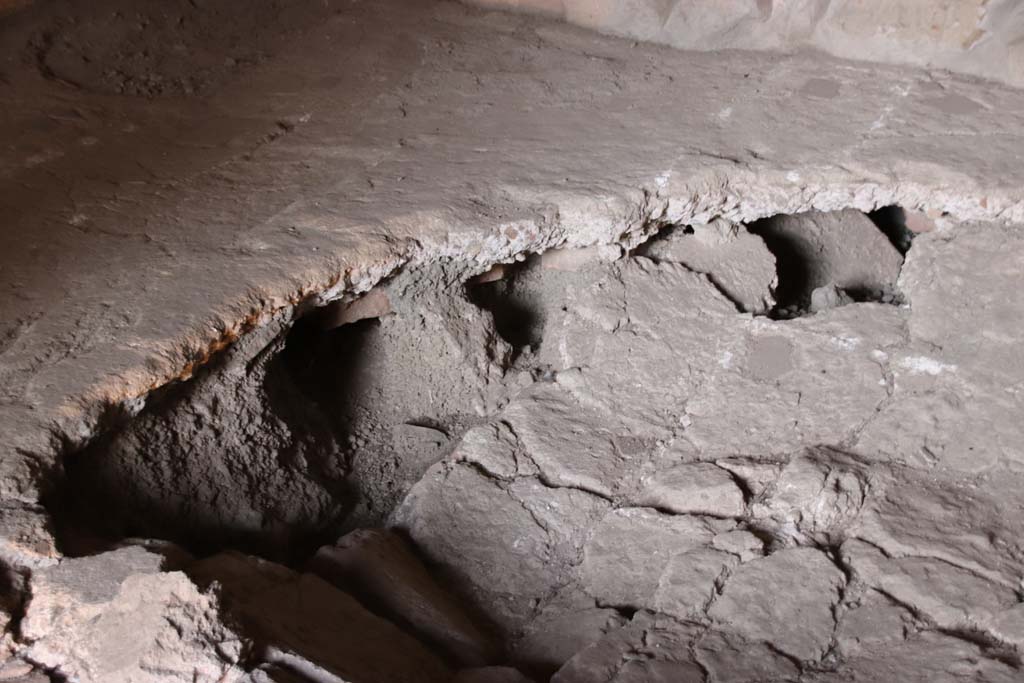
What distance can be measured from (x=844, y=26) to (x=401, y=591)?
7.52ft

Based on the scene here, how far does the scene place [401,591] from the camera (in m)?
2.12

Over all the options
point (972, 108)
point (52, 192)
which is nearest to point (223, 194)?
point (52, 192)

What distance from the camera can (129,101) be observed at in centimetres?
306

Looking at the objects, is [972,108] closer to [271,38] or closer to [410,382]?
[410,382]

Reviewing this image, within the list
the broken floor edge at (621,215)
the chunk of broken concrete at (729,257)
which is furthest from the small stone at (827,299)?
the broken floor edge at (621,215)

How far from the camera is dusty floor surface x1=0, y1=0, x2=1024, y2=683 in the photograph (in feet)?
5.91

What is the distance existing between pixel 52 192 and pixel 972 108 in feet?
8.81

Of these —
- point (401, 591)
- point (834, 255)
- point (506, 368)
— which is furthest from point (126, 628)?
point (834, 255)

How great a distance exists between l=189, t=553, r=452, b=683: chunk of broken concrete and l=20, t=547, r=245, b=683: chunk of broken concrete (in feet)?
0.23

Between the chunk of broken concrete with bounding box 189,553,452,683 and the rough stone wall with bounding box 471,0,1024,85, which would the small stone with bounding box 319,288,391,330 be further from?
the rough stone wall with bounding box 471,0,1024,85

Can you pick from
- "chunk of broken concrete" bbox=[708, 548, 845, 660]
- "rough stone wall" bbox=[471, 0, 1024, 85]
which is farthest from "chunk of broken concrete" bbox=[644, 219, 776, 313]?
"chunk of broken concrete" bbox=[708, 548, 845, 660]

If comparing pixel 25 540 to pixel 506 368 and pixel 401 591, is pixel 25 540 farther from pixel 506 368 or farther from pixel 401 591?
pixel 506 368

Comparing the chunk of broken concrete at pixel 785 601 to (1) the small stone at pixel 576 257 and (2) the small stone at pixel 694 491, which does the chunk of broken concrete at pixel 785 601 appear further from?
(1) the small stone at pixel 576 257

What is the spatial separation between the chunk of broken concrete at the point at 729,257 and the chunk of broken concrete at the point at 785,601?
3.12 feet
